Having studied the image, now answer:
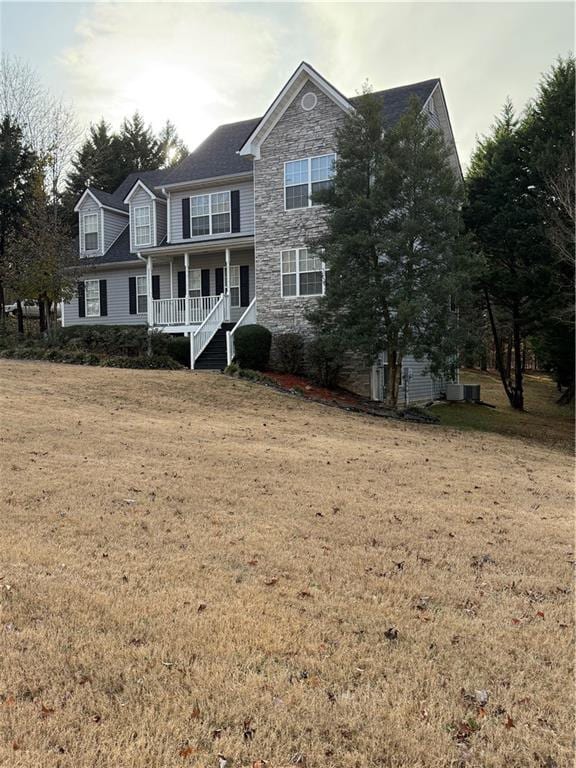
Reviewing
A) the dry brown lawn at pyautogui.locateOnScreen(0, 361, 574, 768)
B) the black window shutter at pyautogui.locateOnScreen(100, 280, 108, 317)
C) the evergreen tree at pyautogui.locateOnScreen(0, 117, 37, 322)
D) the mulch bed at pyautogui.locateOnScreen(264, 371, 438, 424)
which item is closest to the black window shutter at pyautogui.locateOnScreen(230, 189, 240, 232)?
the mulch bed at pyautogui.locateOnScreen(264, 371, 438, 424)

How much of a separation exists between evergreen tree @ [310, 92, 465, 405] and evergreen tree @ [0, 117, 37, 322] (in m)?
18.5

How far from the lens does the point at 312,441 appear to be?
Result: 35.1 ft

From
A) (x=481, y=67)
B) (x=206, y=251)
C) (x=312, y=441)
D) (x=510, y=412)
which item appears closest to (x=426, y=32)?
(x=481, y=67)

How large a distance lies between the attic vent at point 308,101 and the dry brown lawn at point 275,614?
1504 centimetres

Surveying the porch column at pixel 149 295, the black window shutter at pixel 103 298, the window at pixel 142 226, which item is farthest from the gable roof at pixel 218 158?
the black window shutter at pixel 103 298

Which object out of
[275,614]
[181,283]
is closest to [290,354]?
[181,283]

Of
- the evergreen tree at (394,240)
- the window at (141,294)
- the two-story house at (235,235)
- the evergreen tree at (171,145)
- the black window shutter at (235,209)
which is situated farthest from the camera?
the evergreen tree at (171,145)

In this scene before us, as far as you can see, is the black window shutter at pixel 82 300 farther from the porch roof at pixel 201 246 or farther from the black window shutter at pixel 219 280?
the black window shutter at pixel 219 280

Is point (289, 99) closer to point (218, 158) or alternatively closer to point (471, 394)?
point (218, 158)

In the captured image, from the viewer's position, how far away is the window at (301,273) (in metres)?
19.4

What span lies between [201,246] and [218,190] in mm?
2719

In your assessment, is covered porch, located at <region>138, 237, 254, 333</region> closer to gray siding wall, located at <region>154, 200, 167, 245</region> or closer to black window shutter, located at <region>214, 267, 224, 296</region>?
black window shutter, located at <region>214, 267, 224, 296</region>

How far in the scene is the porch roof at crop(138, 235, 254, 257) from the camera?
21109mm

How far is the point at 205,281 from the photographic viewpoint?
23.0 m
